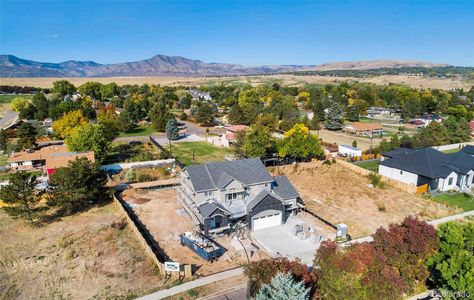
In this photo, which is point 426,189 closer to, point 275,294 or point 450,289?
point 450,289

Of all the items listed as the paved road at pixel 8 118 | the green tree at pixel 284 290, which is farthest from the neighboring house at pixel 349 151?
the paved road at pixel 8 118

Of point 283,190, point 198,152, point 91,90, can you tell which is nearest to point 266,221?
point 283,190

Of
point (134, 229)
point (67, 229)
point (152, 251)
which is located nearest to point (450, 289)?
point (152, 251)

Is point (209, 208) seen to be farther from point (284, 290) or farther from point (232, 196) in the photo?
point (284, 290)

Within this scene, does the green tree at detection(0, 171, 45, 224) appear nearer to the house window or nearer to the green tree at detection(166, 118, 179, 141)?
the house window

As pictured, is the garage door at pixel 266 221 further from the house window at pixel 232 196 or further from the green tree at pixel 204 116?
the green tree at pixel 204 116

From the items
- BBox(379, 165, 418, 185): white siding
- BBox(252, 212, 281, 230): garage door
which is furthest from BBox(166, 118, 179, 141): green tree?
BBox(252, 212, 281, 230): garage door
